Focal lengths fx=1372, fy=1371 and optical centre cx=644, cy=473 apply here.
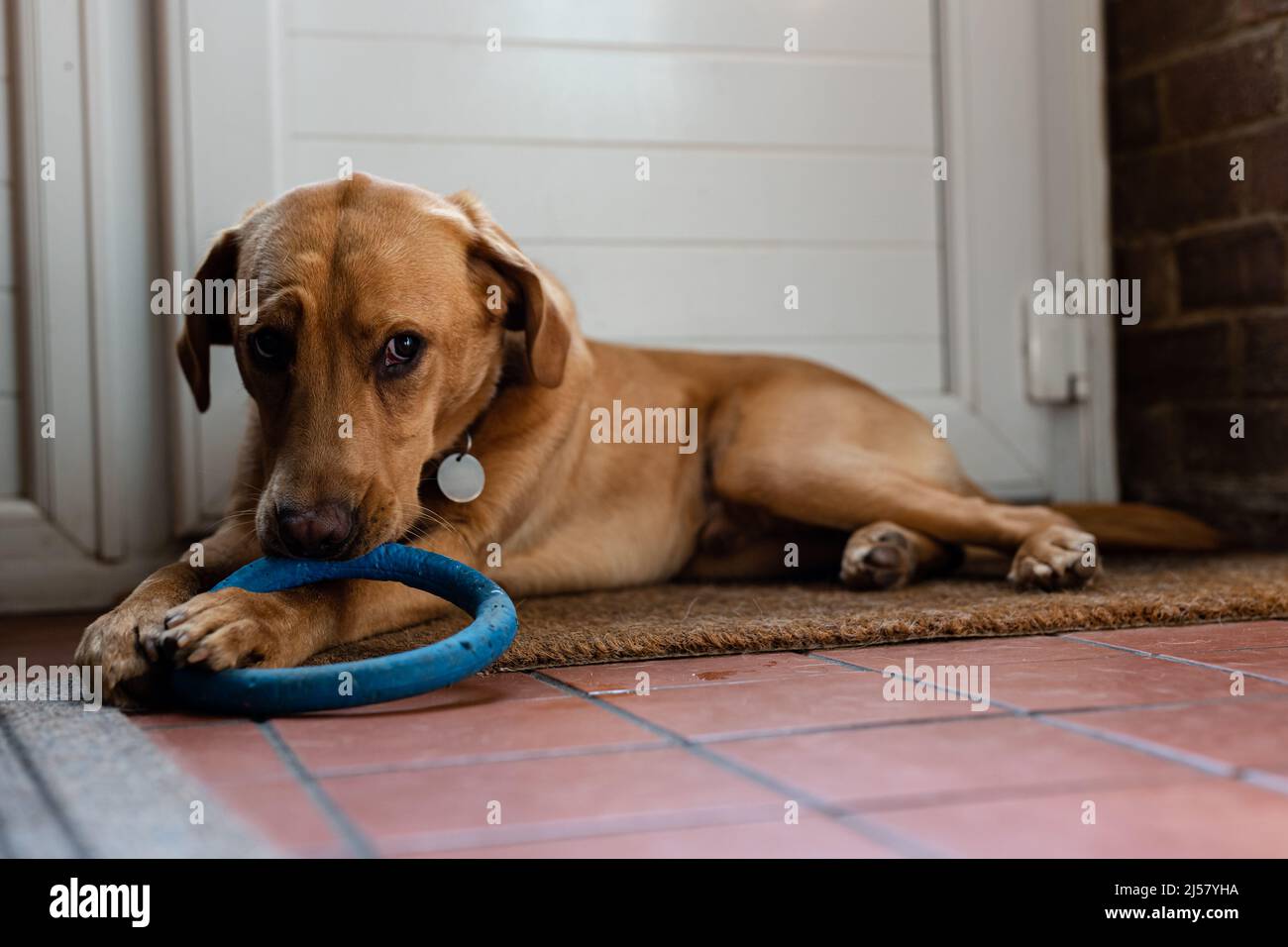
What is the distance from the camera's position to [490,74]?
3611mm

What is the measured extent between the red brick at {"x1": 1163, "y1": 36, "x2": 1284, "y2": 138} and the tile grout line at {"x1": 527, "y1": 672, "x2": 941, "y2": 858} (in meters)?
2.79

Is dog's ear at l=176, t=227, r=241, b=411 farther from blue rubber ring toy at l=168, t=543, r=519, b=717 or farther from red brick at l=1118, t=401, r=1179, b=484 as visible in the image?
red brick at l=1118, t=401, r=1179, b=484

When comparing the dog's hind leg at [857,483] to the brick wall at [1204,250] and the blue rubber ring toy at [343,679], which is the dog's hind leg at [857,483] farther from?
the blue rubber ring toy at [343,679]

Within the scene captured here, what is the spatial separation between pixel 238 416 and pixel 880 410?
5.20 ft

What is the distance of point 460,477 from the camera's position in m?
2.61

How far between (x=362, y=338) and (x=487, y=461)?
0.51m

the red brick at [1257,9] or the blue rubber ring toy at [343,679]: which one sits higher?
the red brick at [1257,9]

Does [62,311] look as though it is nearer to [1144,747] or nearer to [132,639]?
[132,639]

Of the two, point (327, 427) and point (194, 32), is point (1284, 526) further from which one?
point (194, 32)

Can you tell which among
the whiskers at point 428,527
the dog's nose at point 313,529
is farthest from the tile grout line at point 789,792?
the whiskers at point 428,527

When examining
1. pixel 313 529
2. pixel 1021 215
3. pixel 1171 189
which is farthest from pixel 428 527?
pixel 1171 189

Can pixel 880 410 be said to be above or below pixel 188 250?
below

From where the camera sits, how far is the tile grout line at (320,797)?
3.84 ft

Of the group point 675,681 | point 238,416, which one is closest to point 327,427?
point 675,681
